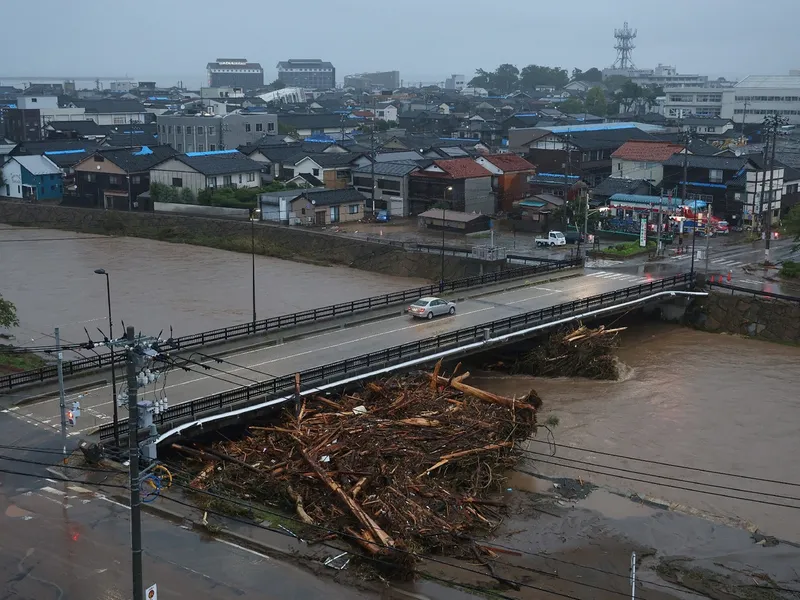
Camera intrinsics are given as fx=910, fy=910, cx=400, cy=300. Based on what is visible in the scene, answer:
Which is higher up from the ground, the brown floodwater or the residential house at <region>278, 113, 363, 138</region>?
the residential house at <region>278, 113, 363, 138</region>

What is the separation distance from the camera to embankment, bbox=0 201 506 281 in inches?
Answer: 1540

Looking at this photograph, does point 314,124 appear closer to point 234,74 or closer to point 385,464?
point 385,464

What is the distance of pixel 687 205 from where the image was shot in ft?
141

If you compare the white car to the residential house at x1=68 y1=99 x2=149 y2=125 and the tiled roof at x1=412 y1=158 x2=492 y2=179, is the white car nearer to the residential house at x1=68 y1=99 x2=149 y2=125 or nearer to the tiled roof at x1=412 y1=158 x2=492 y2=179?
the tiled roof at x1=412 y1=158 x2=492 y2=179

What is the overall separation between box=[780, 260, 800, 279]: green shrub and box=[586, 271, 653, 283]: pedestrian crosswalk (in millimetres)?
5080

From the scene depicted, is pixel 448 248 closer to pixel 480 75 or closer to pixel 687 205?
pixel 687 205

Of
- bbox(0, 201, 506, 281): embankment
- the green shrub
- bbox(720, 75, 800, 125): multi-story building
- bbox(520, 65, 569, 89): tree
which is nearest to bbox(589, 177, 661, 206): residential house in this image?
bbox(0, 201, 506, 281): embankment

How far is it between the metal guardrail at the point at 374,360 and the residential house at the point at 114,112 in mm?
78691

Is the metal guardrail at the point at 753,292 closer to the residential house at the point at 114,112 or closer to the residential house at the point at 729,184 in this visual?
the residential house at the point at 729,184

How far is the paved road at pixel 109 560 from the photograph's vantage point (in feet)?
41.7

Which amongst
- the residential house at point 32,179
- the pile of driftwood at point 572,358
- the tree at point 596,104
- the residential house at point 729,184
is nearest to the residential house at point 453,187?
the residential house at point 729,184

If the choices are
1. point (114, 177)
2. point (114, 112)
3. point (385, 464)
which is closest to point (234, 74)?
point (114, 112)

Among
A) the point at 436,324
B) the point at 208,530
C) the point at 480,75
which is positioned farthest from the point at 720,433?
the point at 480,75

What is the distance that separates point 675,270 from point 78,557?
26.9m
